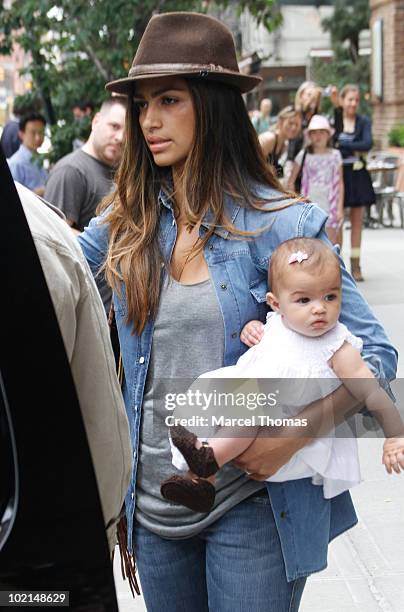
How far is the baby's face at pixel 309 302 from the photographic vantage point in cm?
232

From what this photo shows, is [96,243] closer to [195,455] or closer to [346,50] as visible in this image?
[195,455]

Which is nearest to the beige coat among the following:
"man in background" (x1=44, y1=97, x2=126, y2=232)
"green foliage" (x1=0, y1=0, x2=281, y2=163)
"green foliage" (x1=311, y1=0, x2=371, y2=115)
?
"man in background" (x1=44, y1=97, x2=126, y2=232)

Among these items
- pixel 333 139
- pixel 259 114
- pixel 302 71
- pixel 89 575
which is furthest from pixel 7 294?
pixel 302 71

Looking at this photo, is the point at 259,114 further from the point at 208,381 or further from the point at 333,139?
the point at 208,381

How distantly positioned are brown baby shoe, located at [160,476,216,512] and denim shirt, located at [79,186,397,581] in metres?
0.15

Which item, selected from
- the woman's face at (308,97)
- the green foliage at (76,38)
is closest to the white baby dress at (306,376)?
the green foliage at (76,38)

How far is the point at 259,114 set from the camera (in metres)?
20.3

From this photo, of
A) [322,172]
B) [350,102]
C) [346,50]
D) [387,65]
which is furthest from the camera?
[346,50]

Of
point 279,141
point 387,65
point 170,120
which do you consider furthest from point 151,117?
point 387,65

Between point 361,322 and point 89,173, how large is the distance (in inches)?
149

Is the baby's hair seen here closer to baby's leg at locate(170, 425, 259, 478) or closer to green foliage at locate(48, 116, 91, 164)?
baby's leg at locate(170, 425, 259, 478)

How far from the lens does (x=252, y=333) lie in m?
2.43

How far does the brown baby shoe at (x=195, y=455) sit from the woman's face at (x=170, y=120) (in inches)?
25.6

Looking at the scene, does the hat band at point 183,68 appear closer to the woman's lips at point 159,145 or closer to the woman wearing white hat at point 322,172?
the woman's lips at point 159,145
